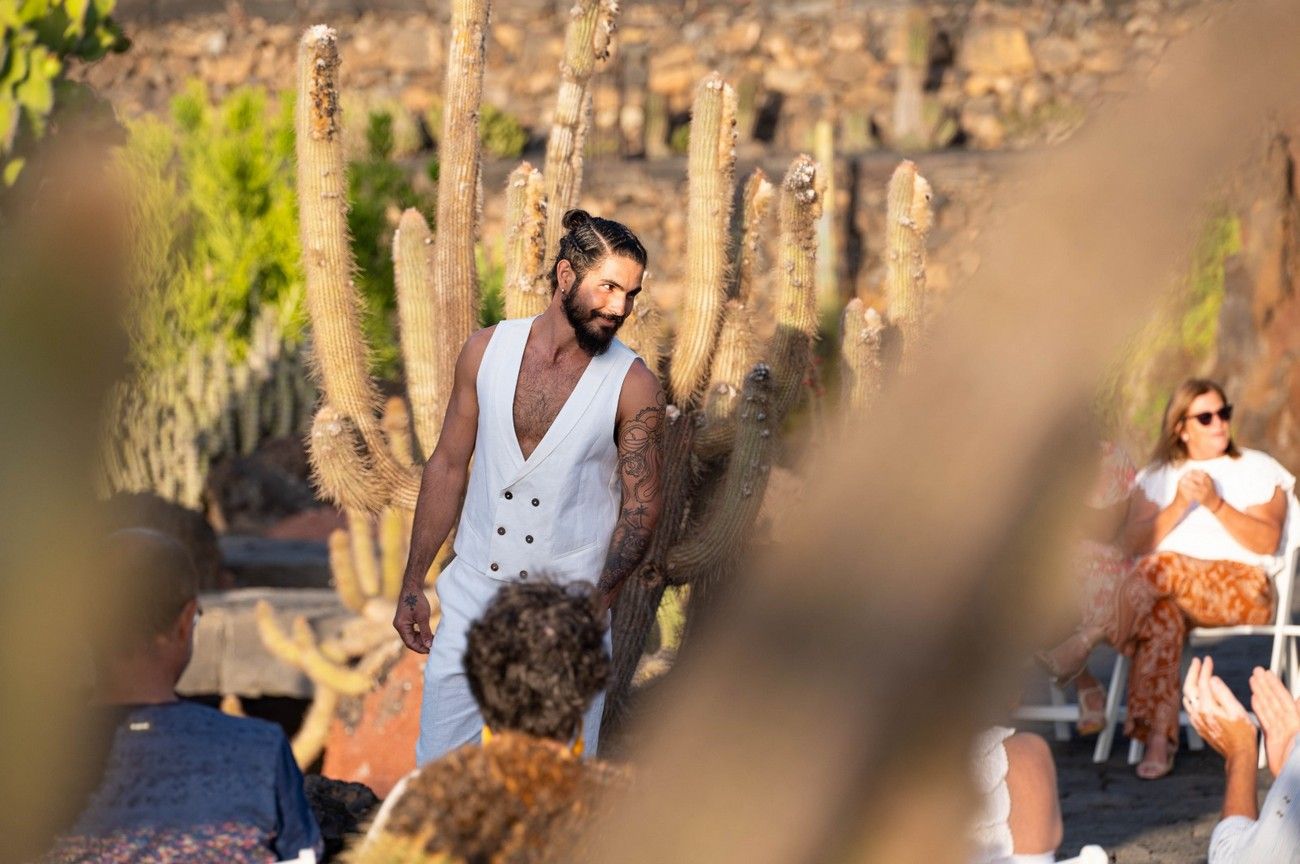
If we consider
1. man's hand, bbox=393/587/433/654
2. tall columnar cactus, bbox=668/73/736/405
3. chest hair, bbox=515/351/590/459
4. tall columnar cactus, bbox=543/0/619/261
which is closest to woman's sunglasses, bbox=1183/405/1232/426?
tall columnar cactus, bbox=668/73/736/405

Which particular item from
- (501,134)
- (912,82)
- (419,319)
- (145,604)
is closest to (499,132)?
(501,134)

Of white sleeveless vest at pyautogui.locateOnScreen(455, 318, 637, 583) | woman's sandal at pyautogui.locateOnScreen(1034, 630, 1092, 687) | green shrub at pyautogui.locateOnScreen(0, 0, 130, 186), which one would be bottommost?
woman's sandal at pyautogui.locateOnScreen(1034, 630, 1092, 687)

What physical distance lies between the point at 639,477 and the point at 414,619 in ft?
1.84

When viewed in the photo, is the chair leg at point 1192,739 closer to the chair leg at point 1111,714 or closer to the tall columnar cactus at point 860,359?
the chair leg at point 1111,714

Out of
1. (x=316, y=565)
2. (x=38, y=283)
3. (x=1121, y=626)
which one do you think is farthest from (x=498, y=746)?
(x=316, y=565)

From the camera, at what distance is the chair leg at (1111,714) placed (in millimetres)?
5785

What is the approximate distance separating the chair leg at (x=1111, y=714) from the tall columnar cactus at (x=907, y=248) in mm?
1775

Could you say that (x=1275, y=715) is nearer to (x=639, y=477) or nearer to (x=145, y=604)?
(x=639, y=477)

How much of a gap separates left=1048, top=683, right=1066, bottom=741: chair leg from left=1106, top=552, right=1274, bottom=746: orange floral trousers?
1.13 feet

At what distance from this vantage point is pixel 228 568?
8227 millimetres

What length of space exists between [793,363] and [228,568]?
4.55 m

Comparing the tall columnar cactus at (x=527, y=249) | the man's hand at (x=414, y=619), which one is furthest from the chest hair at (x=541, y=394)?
the tall columnar cactus at (x=527, y=249)

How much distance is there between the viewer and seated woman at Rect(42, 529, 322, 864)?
10.0 ft

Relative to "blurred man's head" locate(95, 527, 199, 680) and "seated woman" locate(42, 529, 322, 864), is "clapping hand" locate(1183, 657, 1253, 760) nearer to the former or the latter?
"seated woman" locate(42, 529, 322, 864)
